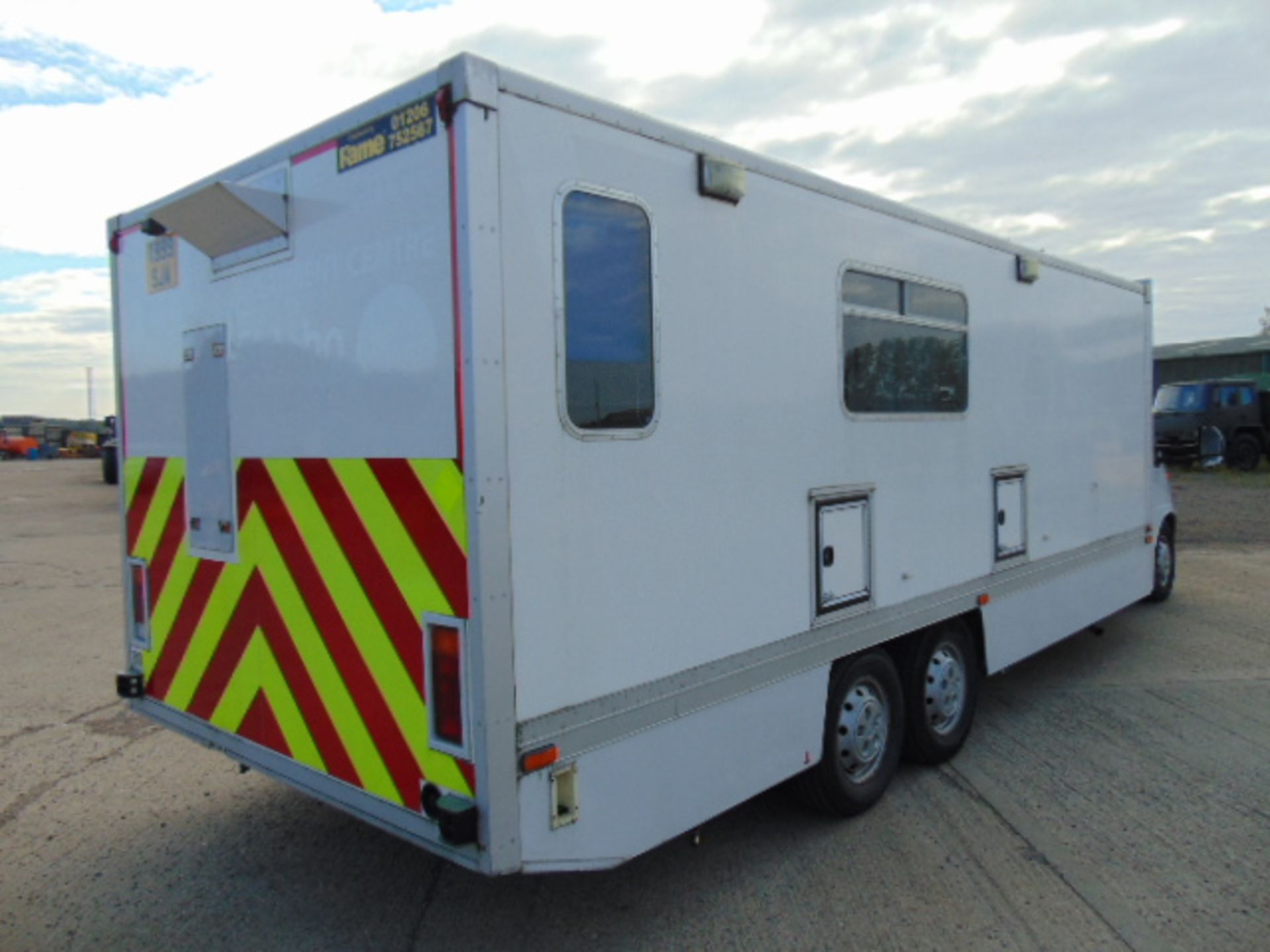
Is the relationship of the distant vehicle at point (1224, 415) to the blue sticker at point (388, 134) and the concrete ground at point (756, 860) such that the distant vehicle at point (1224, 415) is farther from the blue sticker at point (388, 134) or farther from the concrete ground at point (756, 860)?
the blue sticker at point (388, 134)

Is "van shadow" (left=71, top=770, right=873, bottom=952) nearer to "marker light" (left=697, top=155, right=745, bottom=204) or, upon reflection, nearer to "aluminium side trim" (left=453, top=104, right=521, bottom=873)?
"aluminium side trim" (left=453, top=104, right=521, bottom=873)

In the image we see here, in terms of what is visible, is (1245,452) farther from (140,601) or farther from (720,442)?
(140,601)

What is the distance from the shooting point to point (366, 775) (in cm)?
308

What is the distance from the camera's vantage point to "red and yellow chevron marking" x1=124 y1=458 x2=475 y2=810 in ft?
9.27

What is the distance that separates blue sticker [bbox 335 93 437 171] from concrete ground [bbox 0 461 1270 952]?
8.52ft

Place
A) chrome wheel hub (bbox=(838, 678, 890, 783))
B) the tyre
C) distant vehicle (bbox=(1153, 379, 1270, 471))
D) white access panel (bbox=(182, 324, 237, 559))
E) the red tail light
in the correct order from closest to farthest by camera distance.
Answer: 1. the red tail light
2. white access panel (bbox=(182, 324, 237, 559))
3. chrome wheel hub (bbox=(838, 678, 890, 783))
4. distant vehicle (bbox=(1153, 379, 1270, 471))
5. the tyre

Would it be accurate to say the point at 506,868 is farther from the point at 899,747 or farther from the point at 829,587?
the point at 899,747

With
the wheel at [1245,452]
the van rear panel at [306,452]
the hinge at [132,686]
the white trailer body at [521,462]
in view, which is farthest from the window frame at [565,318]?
the wheel at [1245,452]

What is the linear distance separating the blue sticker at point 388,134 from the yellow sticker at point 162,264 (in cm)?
116

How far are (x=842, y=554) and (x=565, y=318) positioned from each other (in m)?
1.73

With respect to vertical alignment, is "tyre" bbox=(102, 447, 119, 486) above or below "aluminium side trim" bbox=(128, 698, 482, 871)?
above

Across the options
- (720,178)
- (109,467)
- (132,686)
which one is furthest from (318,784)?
(109,467)

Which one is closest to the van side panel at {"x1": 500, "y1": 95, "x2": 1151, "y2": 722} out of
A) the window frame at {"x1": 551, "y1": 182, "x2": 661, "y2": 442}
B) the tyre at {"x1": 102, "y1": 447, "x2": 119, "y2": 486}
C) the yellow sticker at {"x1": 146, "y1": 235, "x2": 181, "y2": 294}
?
the window frame at {"x1": 551, "y1": 182, "x2": 661, "y2": 442}

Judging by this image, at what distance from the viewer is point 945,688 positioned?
477 centimetres
